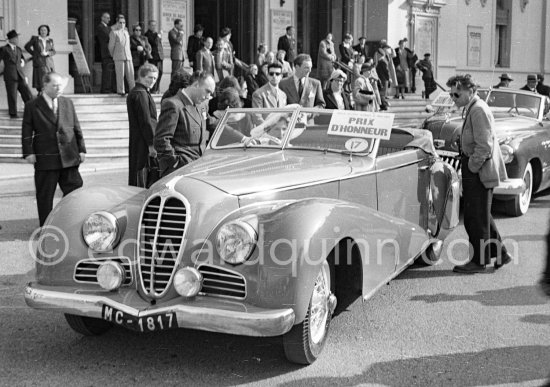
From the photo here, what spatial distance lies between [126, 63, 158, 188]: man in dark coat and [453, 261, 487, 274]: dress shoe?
129 inches

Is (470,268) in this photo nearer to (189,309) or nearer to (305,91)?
(189,309)

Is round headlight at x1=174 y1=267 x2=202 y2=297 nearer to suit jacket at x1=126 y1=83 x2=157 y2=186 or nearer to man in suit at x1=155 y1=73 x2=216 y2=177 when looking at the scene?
man in suit at x1=155 y1=73 x2=216 y2=177

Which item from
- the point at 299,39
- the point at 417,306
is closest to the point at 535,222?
the point at 417,306

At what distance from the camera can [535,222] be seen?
9.93m

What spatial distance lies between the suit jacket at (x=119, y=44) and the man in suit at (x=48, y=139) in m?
9.24

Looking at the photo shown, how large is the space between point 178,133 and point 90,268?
262cm

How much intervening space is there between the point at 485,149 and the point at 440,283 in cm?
127

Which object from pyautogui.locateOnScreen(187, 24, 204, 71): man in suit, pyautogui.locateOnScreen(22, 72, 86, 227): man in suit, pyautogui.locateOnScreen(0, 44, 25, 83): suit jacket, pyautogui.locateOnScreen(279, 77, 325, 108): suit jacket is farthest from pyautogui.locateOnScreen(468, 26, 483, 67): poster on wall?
pyautogui.locateOnScreen(22, 72, 86, 227): man in suit

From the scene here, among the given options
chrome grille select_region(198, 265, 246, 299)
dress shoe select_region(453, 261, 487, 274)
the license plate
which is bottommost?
dress shoe select_region(453, 261, 487, 274)

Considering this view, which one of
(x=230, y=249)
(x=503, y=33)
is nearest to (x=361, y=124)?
(x=230, y=249)

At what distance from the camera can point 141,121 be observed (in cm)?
852

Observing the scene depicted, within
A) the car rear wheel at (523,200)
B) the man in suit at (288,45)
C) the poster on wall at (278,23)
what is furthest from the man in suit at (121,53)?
the car rear wheel at (523,200)

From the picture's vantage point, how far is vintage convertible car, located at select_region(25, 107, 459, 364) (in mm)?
4547

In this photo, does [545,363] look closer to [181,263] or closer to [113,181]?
[181,263]
